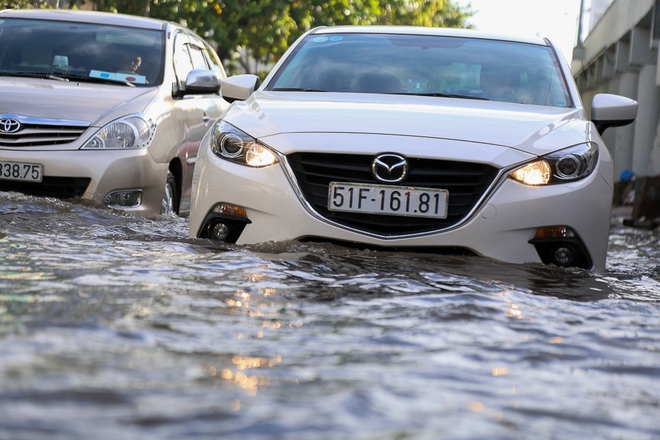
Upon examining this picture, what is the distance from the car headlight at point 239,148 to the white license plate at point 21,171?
241 centimetres

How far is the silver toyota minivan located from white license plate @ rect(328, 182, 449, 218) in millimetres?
2974

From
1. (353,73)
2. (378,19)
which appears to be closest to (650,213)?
(353,73)

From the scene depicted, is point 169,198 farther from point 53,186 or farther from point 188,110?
point 53,186

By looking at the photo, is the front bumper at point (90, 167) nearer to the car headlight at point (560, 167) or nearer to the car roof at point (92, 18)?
the car roof at point (92, 18)

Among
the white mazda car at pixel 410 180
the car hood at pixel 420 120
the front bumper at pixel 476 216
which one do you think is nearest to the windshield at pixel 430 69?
the car hood at pixel 420 120

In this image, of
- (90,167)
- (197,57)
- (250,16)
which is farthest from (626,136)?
(90,167)

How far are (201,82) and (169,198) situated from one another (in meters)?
0.92

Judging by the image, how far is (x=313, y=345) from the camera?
328 cm

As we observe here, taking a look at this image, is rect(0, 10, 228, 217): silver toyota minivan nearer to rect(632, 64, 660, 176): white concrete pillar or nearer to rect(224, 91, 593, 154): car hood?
rect(224, 91, 593, 154): car hood

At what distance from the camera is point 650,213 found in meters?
15.2

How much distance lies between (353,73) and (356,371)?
393 cm

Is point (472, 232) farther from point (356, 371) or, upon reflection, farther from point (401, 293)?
point (356, 371)

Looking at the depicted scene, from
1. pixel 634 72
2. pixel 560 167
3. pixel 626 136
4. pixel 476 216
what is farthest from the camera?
pixel 626 136

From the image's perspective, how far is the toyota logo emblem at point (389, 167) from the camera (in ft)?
16.9
